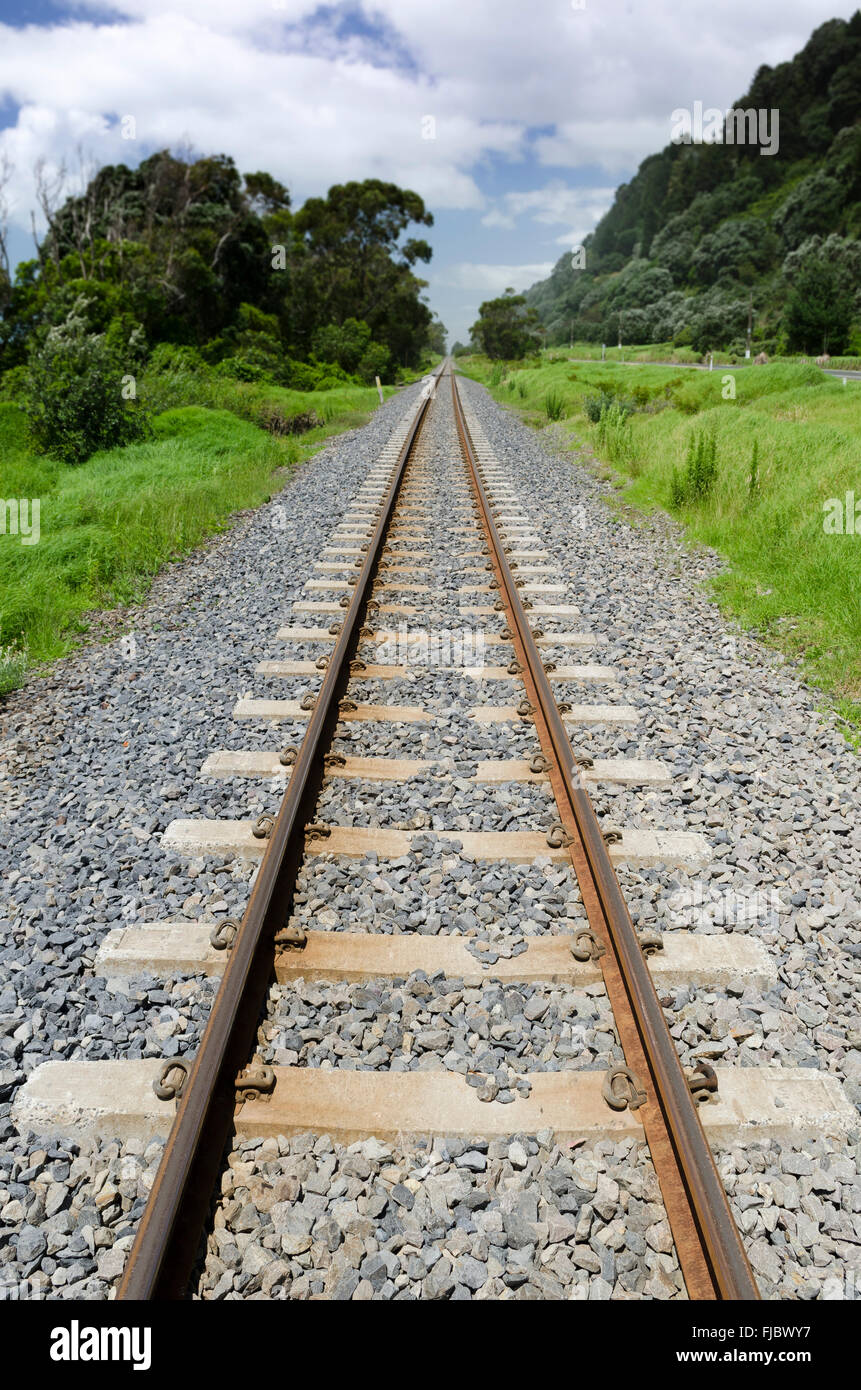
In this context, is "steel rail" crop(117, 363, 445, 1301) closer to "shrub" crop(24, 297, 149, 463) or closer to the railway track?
the railway track

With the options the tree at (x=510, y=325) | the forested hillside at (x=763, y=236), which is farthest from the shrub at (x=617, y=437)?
the tree at (x=510, y=325)

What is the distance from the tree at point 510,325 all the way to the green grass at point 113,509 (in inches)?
2510

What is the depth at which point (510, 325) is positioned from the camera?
71812 millimetres

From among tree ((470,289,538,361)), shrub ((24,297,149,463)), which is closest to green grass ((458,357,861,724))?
shrub ((24,297,149,463))

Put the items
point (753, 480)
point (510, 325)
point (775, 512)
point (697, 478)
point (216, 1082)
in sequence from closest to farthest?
1. point (216, 1082)
2. point (775, 512)
3. point (753, 480)
4. point (697, 478)
5. point (510, 325)

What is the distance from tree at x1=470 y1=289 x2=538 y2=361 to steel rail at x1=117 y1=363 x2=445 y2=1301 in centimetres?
7561

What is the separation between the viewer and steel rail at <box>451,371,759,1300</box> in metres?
1.71

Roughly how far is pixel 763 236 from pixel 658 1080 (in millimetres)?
100662

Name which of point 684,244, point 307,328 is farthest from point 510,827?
point 684,244

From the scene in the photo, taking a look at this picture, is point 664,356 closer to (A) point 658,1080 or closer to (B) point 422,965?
(B) point 422,965

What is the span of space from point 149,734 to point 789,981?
318 cm

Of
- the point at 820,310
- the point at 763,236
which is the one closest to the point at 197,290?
the point at 820,310

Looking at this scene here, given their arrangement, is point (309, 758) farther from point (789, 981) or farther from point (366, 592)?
point (366, 592)
